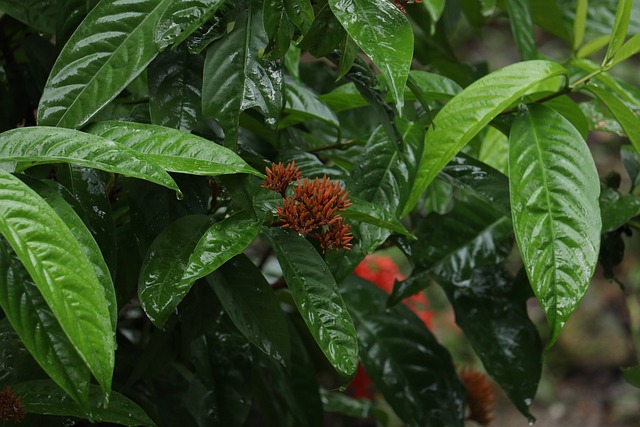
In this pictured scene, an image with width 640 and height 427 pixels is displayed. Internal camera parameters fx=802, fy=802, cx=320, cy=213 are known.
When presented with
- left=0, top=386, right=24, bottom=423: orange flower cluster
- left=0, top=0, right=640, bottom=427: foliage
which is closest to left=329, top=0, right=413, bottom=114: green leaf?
left=0, top=0, right=640, bottom=427: foliage

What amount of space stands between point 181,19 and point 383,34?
0.55 feet

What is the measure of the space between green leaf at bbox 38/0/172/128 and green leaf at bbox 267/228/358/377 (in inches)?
7.3

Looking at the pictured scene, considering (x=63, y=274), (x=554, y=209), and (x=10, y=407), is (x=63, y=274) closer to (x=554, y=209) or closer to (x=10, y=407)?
(x=10, y=407)

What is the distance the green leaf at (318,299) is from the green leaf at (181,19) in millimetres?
181

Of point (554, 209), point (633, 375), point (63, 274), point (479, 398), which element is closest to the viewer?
point (63, 274)

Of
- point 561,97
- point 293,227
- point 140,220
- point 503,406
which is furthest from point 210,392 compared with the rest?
point 503,406

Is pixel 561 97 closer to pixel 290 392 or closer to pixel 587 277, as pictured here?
pixel 587 277

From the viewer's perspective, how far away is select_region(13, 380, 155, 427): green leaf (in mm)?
653

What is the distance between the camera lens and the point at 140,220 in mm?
746

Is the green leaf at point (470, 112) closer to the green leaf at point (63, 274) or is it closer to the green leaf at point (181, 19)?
the green leaf at point (181, 19)

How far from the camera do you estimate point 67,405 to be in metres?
0.66

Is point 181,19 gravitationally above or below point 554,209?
above

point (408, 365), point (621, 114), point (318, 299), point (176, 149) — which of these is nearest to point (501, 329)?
point (408, 365)

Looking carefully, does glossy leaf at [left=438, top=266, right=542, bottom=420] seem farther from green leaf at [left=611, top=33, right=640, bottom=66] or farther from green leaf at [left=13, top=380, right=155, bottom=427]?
green leaf at [left=13, top=380, right=155, bottom=427]
